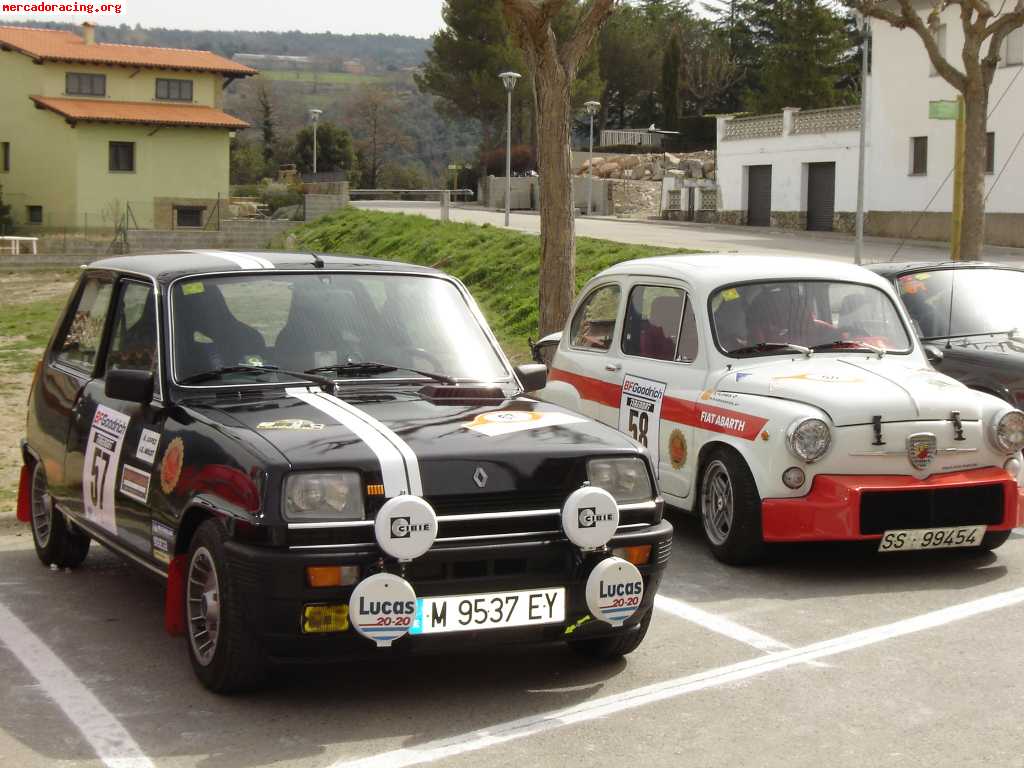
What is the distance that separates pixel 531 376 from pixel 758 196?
50.7 metres

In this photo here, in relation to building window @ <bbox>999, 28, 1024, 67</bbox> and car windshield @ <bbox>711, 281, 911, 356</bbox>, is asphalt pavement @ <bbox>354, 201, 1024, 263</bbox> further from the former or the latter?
car windshield @ <bbox>711, 281, 911, 356</bbox>

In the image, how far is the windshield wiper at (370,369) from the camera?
21.4 ft

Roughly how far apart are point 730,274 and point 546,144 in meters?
6.32

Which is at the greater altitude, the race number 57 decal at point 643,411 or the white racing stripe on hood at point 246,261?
the white racing stripe on hood at point 246,261

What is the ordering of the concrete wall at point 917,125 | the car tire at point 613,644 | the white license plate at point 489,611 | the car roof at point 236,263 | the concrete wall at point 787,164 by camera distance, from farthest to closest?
1. the concrete wall at point 787,164
2. the concrete wall at point 917,125
3. the car roof at point 236,263
4. the car tire at point 613,644
5. the white license plate at point 489,611

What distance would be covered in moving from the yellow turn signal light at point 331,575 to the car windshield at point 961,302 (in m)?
6.65

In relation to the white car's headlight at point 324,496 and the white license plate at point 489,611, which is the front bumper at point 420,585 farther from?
the white car's headlight at point 324,496

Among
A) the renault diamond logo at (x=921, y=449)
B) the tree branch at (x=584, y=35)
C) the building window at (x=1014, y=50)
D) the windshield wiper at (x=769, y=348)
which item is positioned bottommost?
the renault diamond logo at (x=921, y=449)

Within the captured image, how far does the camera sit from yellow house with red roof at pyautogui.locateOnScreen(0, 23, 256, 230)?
6575 centimetres

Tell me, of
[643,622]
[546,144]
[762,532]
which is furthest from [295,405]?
[546,144]

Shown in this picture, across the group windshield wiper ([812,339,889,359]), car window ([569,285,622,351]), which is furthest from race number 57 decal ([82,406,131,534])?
windshield wiper ([812,339,889,359])

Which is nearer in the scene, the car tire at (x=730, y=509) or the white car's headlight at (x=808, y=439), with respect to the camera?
the white car's headlight at (x=808, y=439)

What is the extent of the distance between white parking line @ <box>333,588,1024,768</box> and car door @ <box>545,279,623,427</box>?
9.88 feet

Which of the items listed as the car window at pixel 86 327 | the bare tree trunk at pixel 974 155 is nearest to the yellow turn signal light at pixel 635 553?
the car window at pixel 86 327
